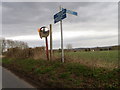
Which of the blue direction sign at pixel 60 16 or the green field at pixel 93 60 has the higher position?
the blue direction sign at pixel 60 16

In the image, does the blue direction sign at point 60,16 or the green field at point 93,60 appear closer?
the green field at point 93,60

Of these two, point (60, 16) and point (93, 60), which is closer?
point (93, 60)

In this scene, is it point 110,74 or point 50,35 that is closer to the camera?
point 110,74

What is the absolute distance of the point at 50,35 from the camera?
14328 millimetres

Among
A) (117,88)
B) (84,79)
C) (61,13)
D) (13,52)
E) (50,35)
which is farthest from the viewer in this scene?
(13,52)

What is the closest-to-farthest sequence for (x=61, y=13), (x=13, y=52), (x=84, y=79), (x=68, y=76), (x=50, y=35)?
1. (x=84, y=79)
2. (x=68, y=76)
3. (x=61, y=13)
4. (x=50, y=35)
5. (x=13, y=52)

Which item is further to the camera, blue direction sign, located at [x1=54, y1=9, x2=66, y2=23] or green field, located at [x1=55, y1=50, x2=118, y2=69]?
blue direction sign, located at [x1=54, y1=9, x2=66, y2=23]

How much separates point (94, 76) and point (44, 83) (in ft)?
6.79

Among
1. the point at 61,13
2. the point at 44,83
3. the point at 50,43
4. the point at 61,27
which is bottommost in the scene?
the point at 44,83

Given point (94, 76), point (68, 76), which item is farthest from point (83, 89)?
point (68, 76)

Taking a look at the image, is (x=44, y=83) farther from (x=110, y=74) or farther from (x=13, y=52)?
(x=13, y=52)

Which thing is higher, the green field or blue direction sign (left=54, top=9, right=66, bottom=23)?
blue direction sign (left=54, top=9, right=66, bottom=23)

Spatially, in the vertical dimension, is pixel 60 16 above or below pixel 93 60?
above

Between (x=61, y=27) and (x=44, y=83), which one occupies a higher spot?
(x=61, y=27)
